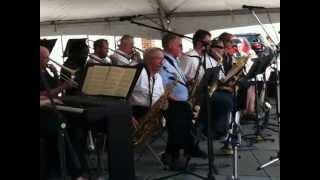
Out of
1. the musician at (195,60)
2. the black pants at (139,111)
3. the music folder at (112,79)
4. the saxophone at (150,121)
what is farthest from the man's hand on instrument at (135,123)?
the musician at (195,60)

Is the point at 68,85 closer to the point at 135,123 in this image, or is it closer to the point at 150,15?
the point at 135,123

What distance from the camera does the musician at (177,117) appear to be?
18.7 ft

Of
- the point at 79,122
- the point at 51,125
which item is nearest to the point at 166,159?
the point at 79,122

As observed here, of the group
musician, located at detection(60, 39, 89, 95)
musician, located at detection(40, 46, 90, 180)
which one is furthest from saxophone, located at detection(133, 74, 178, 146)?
musician, located at detection(60, 39, 89, 95)

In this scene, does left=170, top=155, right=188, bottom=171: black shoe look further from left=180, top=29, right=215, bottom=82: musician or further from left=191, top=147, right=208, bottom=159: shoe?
left=180, top=29, right=215, bottom=82: musician

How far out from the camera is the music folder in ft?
14.5

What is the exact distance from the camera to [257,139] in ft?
24.1

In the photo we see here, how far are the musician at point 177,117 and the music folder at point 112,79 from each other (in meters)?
1.28

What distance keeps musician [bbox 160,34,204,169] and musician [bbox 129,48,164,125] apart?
18 cm

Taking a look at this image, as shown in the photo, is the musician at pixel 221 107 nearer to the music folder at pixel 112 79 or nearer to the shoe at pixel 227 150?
the shoe at pixel 227 150

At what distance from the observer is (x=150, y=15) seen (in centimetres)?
1135

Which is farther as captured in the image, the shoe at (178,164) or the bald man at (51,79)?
the shoe at (178,164)

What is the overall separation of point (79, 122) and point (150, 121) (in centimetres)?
84
